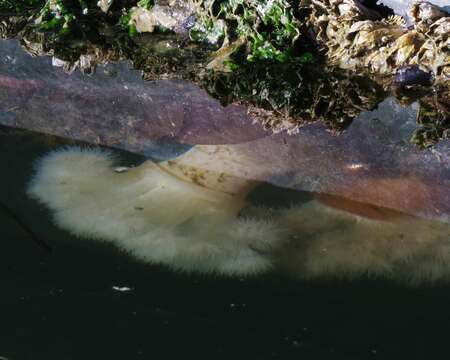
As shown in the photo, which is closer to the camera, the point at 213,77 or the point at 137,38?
the point at 213,77

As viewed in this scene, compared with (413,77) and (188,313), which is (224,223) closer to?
(188,313)

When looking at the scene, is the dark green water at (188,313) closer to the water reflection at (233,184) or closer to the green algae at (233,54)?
the water reflection at (233,184)

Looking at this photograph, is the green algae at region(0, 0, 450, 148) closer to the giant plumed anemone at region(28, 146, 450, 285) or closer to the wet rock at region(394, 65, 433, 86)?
the wet rock at region(394, 65, 433, 86)

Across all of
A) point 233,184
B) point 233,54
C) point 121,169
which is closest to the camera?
point 233,184

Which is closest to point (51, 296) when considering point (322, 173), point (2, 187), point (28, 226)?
point (28, 226)

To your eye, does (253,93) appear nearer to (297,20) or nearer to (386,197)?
(297,20)

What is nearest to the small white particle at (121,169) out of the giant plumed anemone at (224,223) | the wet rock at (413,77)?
the giant plumed anemone at (224,223)

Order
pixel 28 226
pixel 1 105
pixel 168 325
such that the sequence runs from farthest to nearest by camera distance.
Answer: pixel 1 105 → pixel 28 226 → pixel 168 325

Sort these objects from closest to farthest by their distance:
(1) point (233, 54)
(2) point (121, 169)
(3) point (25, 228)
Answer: (3) point (25, 228)
(2) point (121, 169)
(1) point (233, 54)

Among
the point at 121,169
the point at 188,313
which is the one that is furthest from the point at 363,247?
the point at 121,169
